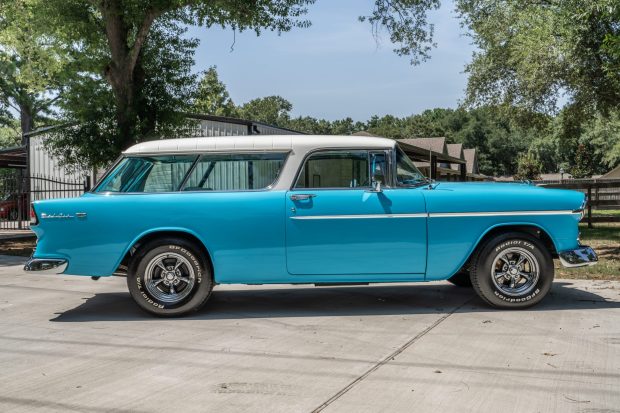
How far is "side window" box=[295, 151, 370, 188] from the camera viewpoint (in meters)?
5.99

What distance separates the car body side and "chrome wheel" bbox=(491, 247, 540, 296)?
0.29 m

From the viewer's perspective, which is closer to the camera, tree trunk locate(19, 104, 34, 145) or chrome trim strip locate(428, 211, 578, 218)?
chrome trim strip locate(428, 211, 578, 218)

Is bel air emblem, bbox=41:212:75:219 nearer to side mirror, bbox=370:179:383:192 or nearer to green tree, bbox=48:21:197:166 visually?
side mirror, bbox=370:179:383:192

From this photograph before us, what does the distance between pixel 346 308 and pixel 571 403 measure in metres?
3.10

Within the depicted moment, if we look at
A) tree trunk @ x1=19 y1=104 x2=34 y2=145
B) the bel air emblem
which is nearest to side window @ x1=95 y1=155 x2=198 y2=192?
the bel air emblem

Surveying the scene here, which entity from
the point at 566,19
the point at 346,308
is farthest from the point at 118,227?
the point at 566,19

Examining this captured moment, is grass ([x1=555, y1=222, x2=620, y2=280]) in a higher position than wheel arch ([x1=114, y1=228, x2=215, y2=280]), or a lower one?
lower

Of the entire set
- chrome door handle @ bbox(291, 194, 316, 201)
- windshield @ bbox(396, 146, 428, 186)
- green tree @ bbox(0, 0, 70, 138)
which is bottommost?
chrome door handle @ bbox(291, 194, 316, 201)

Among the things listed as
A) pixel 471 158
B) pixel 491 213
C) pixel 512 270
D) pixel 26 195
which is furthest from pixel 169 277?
pixel 471 158

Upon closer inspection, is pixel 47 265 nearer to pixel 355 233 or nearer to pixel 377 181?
pixel 355 233

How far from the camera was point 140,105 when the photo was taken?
48.3ft

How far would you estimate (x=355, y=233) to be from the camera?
19.1 feet

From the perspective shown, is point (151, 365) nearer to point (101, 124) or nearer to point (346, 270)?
point (346, 270)

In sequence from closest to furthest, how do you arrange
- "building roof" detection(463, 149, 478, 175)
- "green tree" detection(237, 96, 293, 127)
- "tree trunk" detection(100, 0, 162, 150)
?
"tree trunk" detection(100, 0, 162, 150) < "building roof" detection(463, 149, 478, 175) < "green tree" detection(237, 96, 293, 127)
